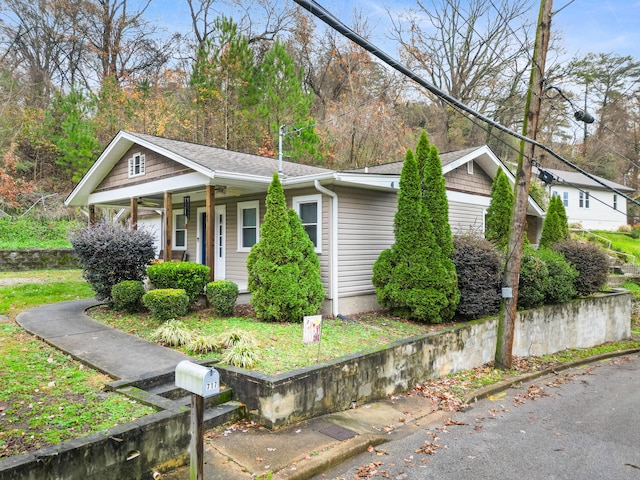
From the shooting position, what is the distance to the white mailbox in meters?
2.94

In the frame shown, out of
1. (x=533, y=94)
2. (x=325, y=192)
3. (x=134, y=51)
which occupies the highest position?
(x=134, y=51)

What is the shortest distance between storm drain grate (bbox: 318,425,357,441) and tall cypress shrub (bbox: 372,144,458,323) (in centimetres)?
406

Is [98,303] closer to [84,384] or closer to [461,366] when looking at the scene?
[84,384]

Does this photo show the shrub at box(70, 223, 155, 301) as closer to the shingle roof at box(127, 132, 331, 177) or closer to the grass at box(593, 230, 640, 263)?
the shingle roof at box(127, 132, 331, 177)

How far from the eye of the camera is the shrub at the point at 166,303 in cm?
776

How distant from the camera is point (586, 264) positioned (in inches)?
483

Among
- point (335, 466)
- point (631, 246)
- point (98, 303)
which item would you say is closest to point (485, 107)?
point (631, 246)

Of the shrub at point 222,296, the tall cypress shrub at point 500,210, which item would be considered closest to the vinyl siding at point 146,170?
the shrub at point 222,296

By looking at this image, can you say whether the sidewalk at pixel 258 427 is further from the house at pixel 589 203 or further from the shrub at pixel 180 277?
the house at pixel 589 203

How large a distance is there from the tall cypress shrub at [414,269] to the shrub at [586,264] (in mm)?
5814

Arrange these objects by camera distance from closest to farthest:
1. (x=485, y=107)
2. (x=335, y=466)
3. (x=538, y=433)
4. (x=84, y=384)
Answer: (x=335, y=466) → (x=84, y=384) → (x=538, y=433) → (x=485, y=107)

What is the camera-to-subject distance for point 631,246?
2608 cm

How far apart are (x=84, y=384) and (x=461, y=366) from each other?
21.0ft

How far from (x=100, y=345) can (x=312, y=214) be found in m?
4.97
